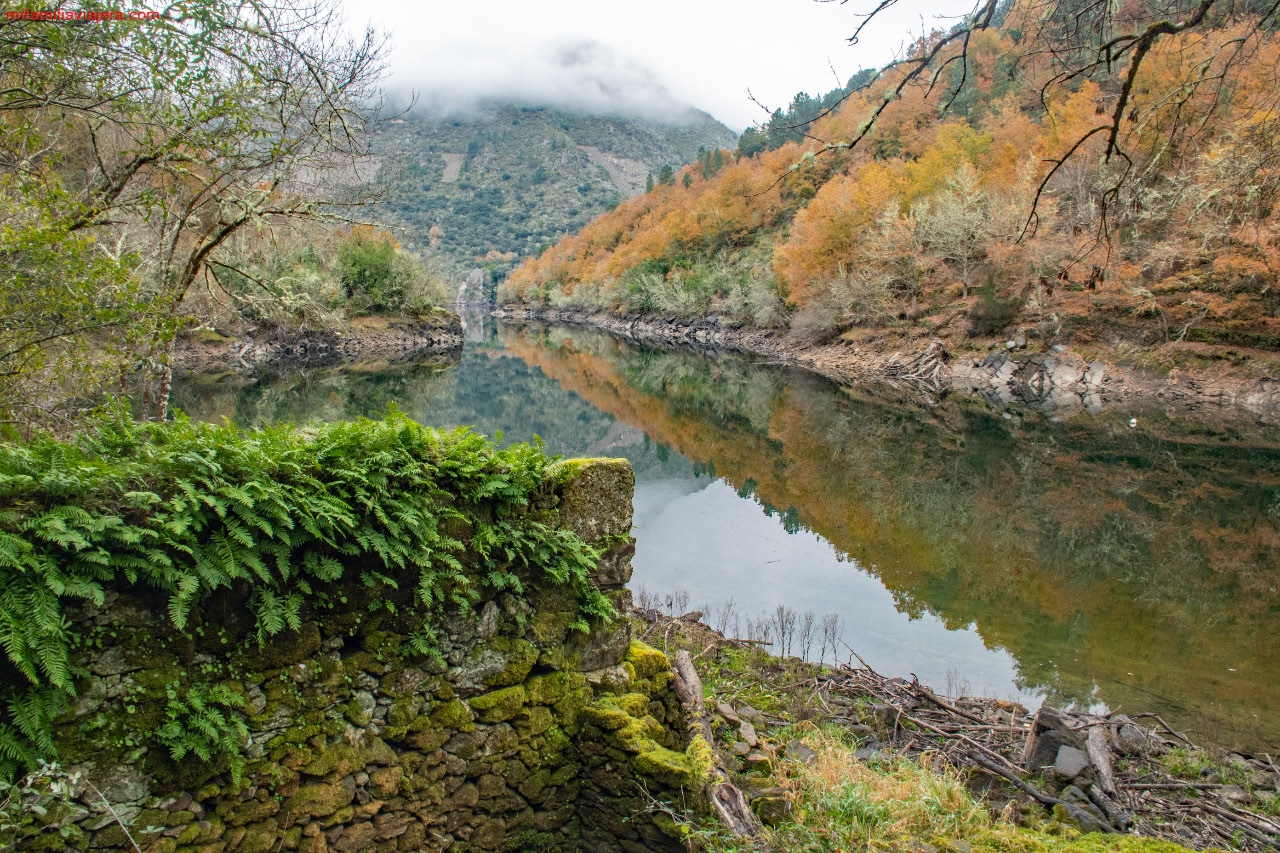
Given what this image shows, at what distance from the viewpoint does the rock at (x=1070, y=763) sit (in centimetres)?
668

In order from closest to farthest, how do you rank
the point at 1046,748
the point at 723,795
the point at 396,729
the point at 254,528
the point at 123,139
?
the point at 254,528, the point at 396,729, the point at 723,795, the point at 1046,748, the point at 123,139

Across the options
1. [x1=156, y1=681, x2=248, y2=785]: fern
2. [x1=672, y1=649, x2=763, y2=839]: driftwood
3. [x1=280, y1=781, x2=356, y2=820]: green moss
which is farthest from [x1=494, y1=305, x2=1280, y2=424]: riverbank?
[x1=156, y1=681, x2=248, y2=785]: fern

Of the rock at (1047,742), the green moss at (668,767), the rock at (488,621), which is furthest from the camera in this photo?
the rock at (1047,742)

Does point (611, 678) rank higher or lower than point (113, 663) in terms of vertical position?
lower

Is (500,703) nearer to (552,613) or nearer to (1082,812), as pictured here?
(552,613)

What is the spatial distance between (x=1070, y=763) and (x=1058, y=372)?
32.1 metres

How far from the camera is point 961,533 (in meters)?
16.1

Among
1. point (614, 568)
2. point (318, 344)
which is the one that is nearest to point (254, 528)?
point (614, 568)

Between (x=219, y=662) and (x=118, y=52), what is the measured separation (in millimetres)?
5754

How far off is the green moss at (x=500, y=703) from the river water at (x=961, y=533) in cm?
204

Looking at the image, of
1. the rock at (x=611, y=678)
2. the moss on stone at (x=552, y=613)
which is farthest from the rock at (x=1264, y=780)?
the moss on stone at (x=552, y=613)

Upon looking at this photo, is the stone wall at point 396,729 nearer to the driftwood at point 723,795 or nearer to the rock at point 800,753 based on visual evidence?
the driftwood at point 723,795

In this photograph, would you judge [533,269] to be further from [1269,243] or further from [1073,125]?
[1269,243]

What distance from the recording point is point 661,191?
124m
